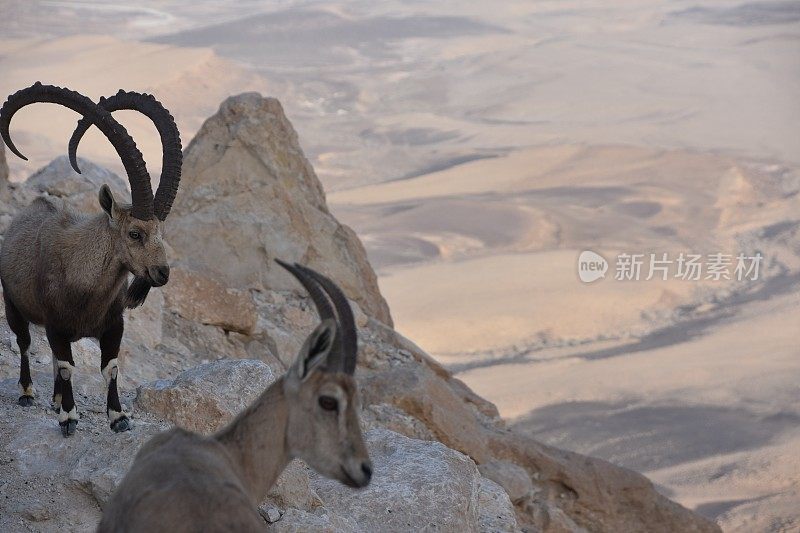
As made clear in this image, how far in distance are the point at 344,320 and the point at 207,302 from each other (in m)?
8.93

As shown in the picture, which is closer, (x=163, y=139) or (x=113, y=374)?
(x=113, y=374)

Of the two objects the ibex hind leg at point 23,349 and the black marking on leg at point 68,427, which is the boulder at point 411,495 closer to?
the black marking on leg at point 68,427

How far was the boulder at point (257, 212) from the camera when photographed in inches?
674

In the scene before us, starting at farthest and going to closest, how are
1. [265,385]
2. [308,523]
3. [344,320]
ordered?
[265,385], [308,523], [344,320]

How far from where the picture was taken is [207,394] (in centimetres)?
862

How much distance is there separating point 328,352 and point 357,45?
11658 centimetres

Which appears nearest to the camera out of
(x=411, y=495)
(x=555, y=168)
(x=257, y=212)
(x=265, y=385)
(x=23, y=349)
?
(x=411, y=495)

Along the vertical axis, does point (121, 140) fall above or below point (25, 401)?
above

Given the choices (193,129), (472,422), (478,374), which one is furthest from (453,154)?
(472,422)

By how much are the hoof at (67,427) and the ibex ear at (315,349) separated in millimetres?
3064

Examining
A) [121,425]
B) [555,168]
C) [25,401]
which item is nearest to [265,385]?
[121,425]

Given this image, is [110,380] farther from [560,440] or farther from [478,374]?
[478,374]

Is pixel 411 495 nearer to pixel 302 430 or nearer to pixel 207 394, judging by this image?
pixel 207 394

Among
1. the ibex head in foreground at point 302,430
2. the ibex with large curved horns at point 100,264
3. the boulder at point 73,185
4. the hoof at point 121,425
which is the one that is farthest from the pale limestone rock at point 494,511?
the boulder at point 73,185
